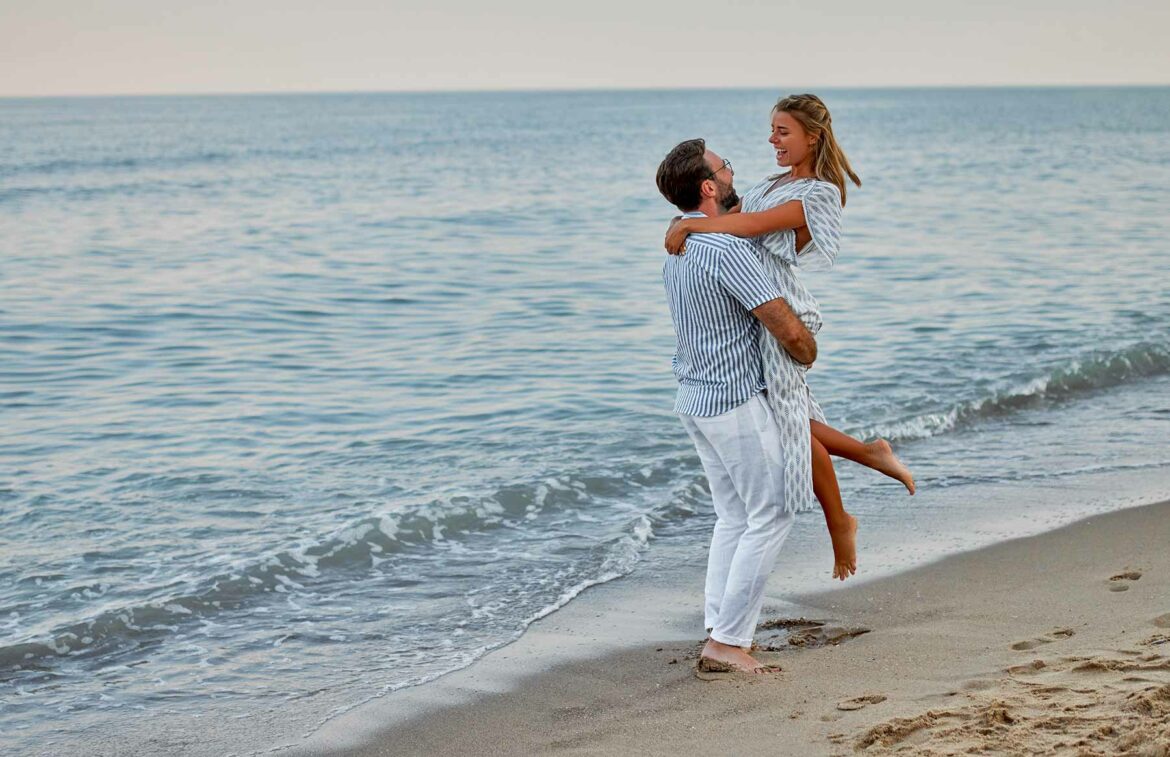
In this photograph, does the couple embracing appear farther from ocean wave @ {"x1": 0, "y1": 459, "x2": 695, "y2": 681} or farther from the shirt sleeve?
ocean wave @ {"x1": 0, "y1": 459, "x2": 695, "y2": 681}

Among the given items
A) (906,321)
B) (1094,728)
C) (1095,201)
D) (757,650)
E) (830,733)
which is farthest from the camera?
(1095,201)

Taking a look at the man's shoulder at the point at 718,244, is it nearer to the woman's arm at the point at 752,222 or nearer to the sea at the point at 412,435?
the woman's arm at the point at 752,222

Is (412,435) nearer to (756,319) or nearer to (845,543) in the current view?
(845,543)

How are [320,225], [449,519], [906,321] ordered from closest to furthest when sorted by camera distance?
[449,519] < [906,321] < [320,225]

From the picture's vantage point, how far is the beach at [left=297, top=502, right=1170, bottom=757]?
12.5ft

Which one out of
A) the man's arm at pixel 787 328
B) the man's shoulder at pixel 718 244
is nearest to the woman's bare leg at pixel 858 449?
Answer: the man's arm at pixel 787 328

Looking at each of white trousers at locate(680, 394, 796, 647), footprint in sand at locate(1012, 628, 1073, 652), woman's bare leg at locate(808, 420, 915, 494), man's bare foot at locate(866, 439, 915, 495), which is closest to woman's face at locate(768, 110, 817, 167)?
white trousers at locate(680, 394, 796, 647)

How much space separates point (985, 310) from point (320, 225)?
16.1 metres

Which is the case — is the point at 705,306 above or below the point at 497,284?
above

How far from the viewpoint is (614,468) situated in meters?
8.62

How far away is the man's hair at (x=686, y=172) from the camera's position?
4316mm

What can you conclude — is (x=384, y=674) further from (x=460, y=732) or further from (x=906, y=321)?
(x=906, y=321)

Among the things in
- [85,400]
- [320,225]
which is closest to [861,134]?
[320,225]

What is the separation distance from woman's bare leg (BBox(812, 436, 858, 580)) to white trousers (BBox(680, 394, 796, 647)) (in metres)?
0.17
